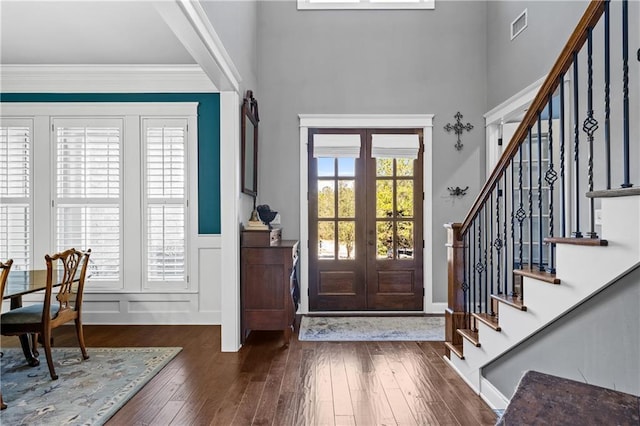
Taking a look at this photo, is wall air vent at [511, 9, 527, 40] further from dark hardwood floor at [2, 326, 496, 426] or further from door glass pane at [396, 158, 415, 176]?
dark hardwood floor at [2, 326, 496, 426]

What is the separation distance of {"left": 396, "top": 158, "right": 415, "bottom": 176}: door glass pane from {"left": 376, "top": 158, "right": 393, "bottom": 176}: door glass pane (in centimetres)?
Answer: 9

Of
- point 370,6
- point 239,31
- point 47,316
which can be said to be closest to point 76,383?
point 47,316

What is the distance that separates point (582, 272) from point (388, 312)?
11.2 feet

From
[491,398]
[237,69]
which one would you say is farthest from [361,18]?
[491,398]

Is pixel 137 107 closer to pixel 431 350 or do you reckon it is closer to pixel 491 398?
pixel 431 350

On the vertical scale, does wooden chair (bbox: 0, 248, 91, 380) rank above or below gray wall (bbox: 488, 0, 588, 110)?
below

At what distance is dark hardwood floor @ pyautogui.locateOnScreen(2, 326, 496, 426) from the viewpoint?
2.34m

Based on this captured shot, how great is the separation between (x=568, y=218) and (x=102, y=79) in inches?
200

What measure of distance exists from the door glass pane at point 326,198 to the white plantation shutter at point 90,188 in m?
2.36

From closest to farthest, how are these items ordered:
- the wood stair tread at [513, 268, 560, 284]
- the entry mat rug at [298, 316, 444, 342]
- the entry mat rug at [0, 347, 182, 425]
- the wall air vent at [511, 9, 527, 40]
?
the wood stair tread at [513, 268, 560, 284]
the entry mat rug at [0, 347, 182, 425]
the entry mat rug at [298, 316, 444, 342]
the wall air vent at [511, 9, 527, 40]

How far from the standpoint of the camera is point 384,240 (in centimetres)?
495

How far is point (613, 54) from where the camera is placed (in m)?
2.86

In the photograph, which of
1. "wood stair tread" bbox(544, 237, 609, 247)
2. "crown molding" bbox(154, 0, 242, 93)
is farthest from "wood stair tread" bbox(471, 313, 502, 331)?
"crown molding" bbox(154, 0, 242, 93)

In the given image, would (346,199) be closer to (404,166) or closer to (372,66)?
(404,166)
